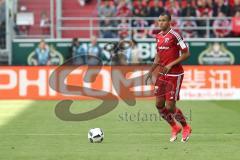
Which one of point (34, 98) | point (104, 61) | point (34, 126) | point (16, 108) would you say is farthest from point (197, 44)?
Result: point (34, 126)

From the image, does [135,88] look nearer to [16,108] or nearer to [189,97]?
[189,97]

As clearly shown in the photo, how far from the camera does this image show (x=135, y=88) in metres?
25.1

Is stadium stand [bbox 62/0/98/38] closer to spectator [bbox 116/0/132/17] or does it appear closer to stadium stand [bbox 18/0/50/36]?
stadium stand [bbox 18/0/50/36]

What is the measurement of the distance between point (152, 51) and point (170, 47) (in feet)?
59.1

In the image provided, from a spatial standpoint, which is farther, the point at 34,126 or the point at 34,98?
the point at 34,98

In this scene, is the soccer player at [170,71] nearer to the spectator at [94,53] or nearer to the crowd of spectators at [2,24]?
the spectator at [94,53]

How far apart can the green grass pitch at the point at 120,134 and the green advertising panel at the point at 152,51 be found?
8628 mm

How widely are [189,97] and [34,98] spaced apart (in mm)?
5187

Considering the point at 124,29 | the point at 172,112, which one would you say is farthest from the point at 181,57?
the point at 124,29

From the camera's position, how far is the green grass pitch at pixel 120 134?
1211 cm

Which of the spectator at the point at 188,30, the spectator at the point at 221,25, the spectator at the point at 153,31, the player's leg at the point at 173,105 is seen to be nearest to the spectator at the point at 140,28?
the spectator at the point at 153,31

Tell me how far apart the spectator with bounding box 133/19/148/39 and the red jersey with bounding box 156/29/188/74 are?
1751 centimetres

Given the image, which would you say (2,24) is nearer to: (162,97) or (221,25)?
(221,25)

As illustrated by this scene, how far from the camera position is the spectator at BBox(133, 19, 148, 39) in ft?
104
